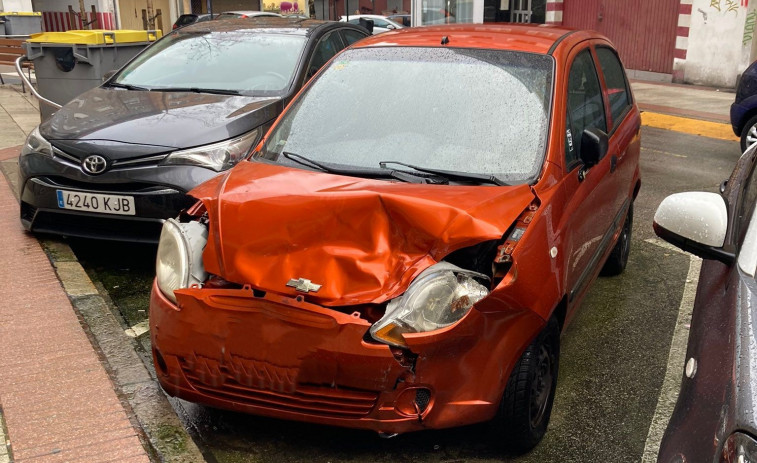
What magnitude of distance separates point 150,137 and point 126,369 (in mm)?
1825

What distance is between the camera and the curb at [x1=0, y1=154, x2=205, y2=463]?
346cm

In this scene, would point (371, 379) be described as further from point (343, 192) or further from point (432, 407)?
point (343, 192)

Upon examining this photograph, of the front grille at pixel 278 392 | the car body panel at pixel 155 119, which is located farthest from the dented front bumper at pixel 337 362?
the car body panel at pixel 155 119

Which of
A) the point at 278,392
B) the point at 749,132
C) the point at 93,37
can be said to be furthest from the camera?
the point at 93,37

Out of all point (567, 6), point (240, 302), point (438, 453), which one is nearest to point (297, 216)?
point (240, 302)

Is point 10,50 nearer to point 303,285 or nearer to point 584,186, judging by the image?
point 584,186

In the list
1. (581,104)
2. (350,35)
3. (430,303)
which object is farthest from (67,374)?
(350,35)

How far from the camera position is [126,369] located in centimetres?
414

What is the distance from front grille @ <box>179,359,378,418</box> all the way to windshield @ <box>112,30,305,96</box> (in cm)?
332

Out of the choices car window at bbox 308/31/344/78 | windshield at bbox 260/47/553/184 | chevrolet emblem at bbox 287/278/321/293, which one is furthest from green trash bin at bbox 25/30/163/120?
chevrolet emblem at bbox 287/278/321/293

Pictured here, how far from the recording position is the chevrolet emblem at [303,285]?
120 inches

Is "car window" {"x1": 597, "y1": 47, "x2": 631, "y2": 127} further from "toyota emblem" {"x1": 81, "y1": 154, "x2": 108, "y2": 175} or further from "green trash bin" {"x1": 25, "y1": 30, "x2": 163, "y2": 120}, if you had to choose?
"green trash bin" {"x1": 25, "y1": 30, "x2": 163, "y2": 120}

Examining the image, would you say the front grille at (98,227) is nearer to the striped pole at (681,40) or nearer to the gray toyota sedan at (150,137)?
the gray toyota sedan at (150,137)

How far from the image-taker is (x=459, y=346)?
299 cm
